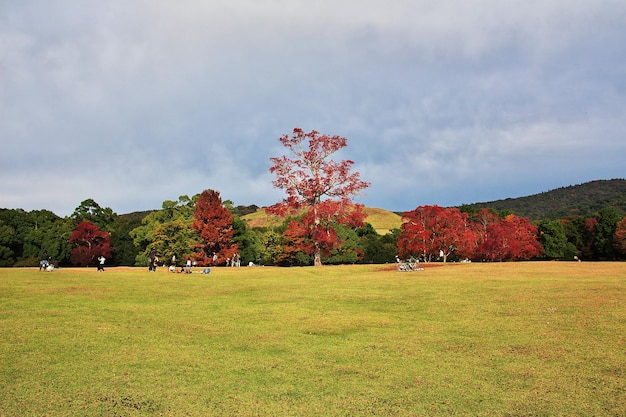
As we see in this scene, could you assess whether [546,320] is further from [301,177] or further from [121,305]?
[301,177]

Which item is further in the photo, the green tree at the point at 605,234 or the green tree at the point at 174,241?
the green tree at the point at 605,234

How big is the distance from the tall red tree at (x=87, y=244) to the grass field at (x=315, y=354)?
203ft

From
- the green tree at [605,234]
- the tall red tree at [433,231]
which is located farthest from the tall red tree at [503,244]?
the green tree at [605,234]

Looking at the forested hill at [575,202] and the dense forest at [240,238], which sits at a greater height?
the forested hill at [575,202]

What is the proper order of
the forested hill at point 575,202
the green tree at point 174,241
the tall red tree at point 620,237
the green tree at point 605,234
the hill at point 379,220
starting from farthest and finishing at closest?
the forested hill at point 575,202
the hill at point 379,220
the green tree at point 605,234
the tall red tree at point 620,237
the green tree at point 174,241

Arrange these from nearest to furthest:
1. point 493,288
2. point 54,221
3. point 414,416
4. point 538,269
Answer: point 414,416, point 493,288, point 538,269, point 54,221

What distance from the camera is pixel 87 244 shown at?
80375 millimetres

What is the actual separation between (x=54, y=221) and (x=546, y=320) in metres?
98.6

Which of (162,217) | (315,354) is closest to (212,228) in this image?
(162,217)

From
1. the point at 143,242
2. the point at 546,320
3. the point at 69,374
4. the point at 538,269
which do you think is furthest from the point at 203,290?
the point at 143,242

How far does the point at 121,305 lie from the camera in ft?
58.0

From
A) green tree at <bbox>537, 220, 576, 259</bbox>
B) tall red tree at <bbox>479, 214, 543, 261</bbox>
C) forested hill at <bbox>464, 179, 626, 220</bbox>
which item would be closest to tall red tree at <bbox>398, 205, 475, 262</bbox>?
tall red tree at <bbox>479, 214, 543, 261</bbox>

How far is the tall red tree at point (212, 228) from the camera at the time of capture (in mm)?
65688

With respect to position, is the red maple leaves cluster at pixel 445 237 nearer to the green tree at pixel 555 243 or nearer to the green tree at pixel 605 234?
the green tree at pixel 555 243
